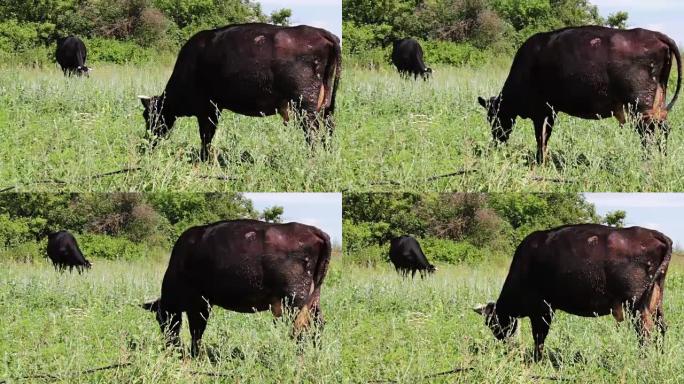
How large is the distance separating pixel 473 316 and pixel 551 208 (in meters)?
1.39

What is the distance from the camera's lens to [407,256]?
1479cm

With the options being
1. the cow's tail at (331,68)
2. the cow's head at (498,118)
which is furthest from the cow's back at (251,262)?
the cow's head at (498,118)

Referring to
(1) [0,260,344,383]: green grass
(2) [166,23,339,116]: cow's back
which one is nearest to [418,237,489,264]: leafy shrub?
(1) [0,260,344,383]: green grass

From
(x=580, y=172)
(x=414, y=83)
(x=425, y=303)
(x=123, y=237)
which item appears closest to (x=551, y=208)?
(x=580, y=172)

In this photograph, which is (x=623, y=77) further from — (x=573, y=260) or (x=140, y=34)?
(x=140, y=34)

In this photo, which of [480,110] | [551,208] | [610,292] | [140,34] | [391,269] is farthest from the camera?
[140,34]

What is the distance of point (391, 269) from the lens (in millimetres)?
14336

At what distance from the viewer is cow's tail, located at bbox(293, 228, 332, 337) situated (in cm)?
1170

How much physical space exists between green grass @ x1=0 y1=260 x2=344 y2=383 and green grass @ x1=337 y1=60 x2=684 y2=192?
145 centimetres

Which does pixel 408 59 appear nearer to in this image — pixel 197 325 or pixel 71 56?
pixel 71 56

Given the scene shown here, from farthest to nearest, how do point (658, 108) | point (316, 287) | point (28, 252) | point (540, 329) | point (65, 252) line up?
point (28, 252) → point (65, 252) → point (658, 108) → point (540, 329) → point (316, 287)

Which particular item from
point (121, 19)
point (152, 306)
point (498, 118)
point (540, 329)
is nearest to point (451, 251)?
point (498, 118)

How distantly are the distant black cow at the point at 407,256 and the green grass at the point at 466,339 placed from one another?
179mm

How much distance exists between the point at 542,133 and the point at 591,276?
1906 mm
